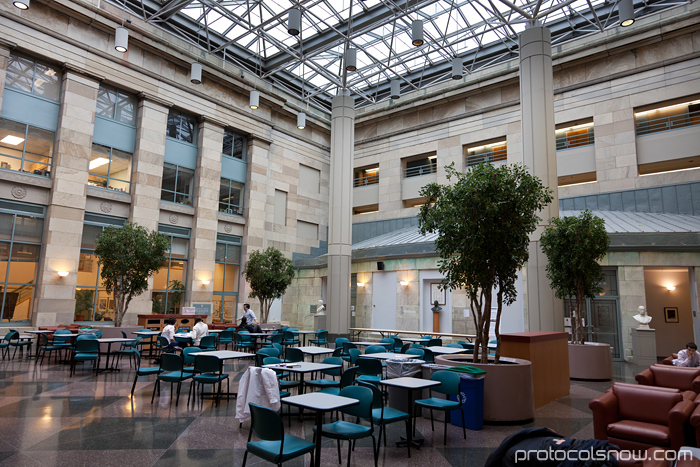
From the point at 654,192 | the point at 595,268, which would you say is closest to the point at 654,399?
the point at 595,268

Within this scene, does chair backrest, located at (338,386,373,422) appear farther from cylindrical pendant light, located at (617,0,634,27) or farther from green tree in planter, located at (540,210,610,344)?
cylindrical pendant light, located at (617,0,634,27)

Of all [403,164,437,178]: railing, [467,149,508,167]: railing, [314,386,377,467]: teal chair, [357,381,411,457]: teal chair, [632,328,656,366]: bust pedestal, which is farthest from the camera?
[403,164,437,178]: railing

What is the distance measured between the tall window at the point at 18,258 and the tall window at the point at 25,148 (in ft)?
4.70

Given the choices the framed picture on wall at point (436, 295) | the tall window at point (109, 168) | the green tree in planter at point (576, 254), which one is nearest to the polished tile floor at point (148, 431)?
the green tree in planter at point (576, 254)

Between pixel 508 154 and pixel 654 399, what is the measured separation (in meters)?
18.4

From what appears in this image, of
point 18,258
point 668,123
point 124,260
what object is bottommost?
point 124,260

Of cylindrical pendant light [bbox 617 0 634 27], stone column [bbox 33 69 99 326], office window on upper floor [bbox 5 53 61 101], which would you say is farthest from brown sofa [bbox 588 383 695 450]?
office window on upper floor [bbox 5 53 61 101]

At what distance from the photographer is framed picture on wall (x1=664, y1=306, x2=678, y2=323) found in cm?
1697

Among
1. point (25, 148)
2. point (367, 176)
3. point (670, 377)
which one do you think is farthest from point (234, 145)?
point (670, 377)

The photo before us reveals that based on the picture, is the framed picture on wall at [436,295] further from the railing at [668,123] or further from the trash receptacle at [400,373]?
the trash receptacle at [400,373]

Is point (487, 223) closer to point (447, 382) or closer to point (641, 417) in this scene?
point (447, 382)

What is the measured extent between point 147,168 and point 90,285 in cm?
544

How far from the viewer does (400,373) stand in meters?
7.60

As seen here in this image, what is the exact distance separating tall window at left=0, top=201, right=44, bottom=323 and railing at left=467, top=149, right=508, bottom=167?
65.1ft
